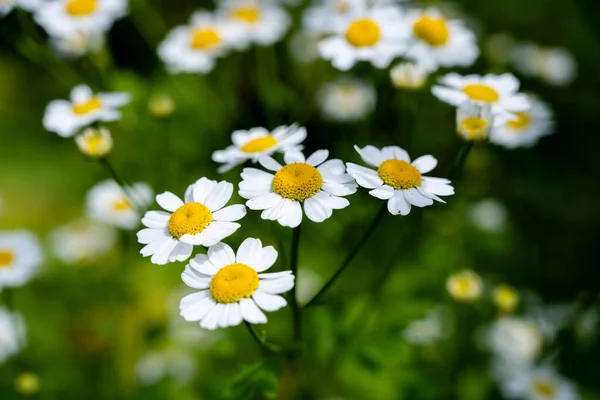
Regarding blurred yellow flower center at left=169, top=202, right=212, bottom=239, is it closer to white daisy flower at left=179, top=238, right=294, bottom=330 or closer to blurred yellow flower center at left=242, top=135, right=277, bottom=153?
white daisy flower at left=179, top=238, right=294, bottom=330

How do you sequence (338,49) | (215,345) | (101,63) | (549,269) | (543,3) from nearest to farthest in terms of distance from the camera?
(215,345), (338,49), (101,63), (549,269), (543,3)

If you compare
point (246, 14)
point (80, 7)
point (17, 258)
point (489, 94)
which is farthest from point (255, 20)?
point (17, 258)

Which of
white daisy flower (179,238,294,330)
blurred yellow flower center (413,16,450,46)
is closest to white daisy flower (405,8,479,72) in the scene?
blurred yellow flower center (413,16,450,46)

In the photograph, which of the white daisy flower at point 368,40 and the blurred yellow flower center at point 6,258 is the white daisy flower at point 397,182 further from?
the blurred yellow flower center at point 6,258

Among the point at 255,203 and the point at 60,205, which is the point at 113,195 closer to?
the point at 60,205

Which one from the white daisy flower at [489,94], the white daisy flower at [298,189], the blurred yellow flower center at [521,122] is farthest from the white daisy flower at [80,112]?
the blurred yellow flower center at [521,122]

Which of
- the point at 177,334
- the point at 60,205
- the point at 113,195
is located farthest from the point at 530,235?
the point at 60,205
